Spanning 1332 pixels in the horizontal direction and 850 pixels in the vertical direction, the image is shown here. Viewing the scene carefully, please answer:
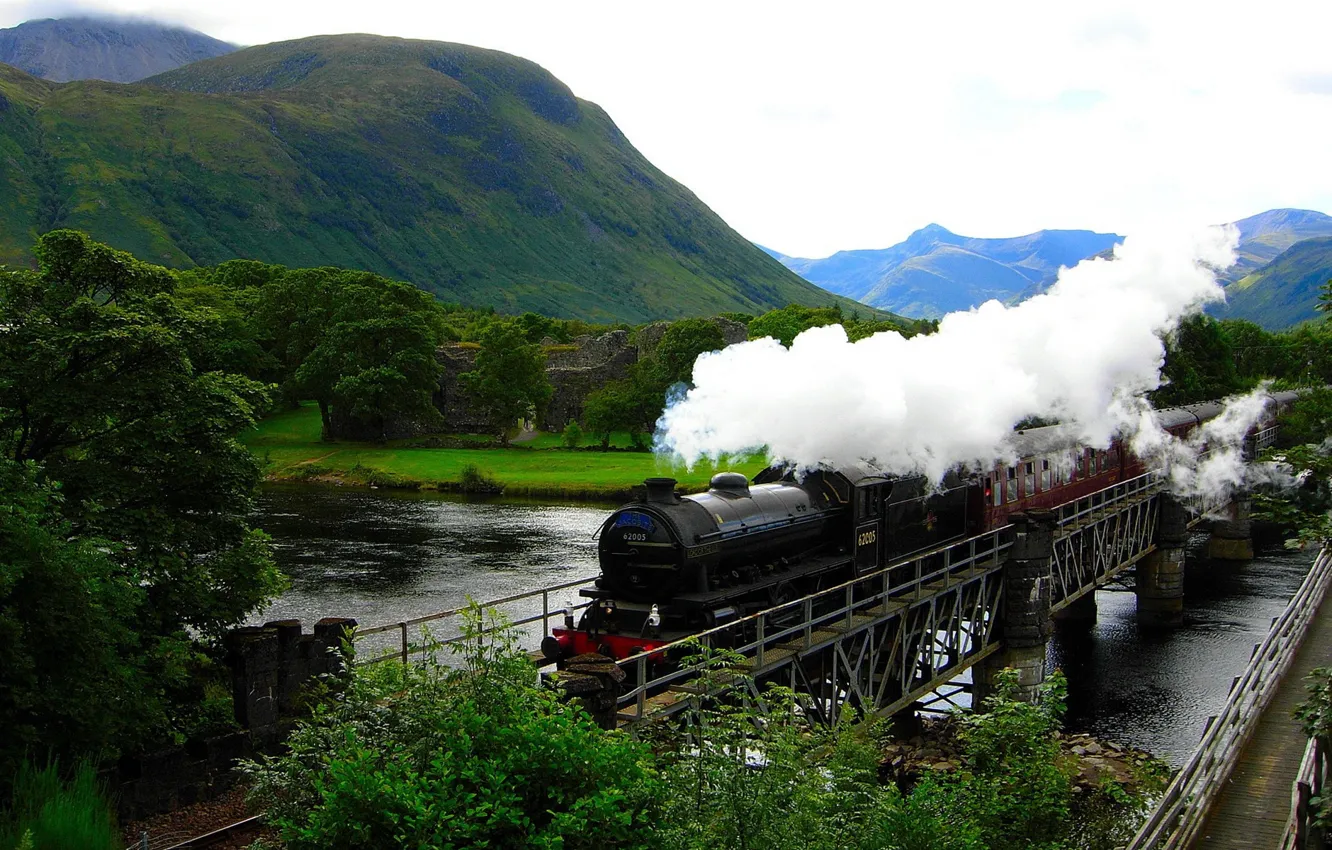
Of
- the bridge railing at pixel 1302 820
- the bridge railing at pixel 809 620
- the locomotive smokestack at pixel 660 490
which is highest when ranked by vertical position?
the locomotive smokestack at pixel 660 490

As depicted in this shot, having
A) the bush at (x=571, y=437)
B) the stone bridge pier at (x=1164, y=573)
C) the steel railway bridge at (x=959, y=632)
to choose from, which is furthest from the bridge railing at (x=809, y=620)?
the bush at (x=571, y=437)

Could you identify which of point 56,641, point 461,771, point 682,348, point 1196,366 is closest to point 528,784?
point 461,771

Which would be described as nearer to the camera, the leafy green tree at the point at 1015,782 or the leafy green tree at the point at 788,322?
the leafy green tree at the point at 1015,782

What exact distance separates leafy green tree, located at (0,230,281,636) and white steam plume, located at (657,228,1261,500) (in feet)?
30.8

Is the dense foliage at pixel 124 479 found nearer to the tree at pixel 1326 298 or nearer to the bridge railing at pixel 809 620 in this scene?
the bridge railing at pixel 809 620

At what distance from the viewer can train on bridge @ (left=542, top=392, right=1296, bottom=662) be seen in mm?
17094

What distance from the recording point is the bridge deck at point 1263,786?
1368 cm

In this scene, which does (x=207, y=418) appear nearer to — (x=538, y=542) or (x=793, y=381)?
(x=793, y=381)

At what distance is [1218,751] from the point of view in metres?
15.8

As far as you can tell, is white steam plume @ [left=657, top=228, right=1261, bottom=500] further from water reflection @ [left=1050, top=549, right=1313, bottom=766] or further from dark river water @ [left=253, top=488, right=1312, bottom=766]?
dark river water @ [left=253, top=488, right=1312, bottom=766]

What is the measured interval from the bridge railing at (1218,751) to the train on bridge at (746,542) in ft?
23.6

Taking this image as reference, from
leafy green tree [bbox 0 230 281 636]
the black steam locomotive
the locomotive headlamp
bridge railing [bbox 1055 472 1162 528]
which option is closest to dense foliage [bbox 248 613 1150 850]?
the locomotive headlamp

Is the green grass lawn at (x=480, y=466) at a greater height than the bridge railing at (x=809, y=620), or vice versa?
the bridge railing at (x=809, y=620)

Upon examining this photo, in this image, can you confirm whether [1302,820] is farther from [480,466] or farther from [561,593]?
[480,466]
